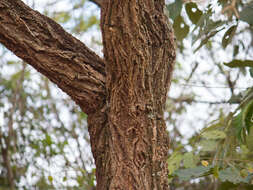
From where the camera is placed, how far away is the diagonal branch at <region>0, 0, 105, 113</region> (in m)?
0.91

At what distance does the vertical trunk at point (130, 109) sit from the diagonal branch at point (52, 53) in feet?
0.18

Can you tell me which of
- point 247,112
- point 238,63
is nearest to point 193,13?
point 238,63

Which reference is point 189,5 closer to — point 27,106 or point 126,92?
point 126,92

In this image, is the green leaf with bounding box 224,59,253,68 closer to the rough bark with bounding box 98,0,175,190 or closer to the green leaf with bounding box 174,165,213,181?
the rough bark with bounding box 98,0,175,190

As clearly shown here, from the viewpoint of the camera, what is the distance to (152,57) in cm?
97

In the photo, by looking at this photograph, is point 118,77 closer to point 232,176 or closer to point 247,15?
point 247,15

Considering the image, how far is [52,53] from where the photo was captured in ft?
3.05

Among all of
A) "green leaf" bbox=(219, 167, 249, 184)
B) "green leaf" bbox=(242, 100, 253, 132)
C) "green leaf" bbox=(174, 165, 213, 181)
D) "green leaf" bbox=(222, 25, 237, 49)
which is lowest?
"green leaf" bbox=(219, 167, 249, 184)

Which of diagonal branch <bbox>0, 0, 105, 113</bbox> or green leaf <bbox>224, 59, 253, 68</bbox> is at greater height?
diagonal branch <bbox>0, 0, 105, 113</bbox>

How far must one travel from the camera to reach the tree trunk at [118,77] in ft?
2.89

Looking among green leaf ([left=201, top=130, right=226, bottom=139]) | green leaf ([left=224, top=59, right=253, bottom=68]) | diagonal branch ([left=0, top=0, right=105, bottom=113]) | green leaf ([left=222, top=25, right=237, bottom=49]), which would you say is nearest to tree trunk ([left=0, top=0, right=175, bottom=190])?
diagonal branch ([left=0, top=0, right=105, bottom=113])

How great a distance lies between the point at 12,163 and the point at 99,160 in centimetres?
208

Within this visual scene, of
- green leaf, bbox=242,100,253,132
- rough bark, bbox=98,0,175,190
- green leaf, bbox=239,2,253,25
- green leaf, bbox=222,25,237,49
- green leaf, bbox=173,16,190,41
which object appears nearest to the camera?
green leaf, bbox=242,100,253,132

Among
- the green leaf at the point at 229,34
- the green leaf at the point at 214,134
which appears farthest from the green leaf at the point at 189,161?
the green leaf at the point at 229,34
